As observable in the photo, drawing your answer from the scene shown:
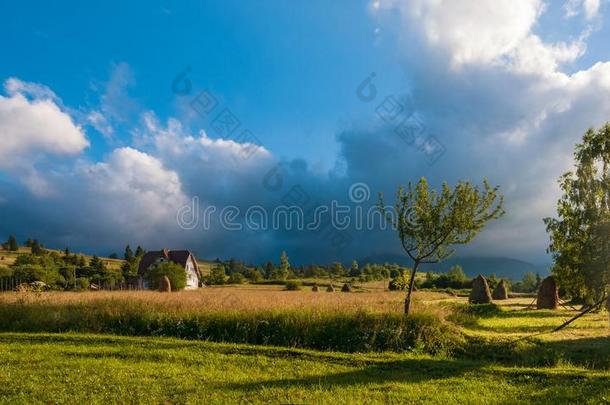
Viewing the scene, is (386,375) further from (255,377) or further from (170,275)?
(170,275)

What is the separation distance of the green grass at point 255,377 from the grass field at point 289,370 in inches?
1.0

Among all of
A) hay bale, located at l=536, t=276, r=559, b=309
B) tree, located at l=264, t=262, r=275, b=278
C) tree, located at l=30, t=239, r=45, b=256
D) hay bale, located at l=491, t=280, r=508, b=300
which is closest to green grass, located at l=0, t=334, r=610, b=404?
hay bale, located at l=536, t=276, r=559, b=309

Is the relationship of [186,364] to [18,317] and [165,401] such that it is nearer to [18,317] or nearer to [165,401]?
[165,401]

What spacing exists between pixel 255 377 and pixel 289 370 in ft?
3.64

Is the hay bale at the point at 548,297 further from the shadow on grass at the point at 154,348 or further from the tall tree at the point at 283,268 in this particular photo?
the tall tree at the point at 283,268

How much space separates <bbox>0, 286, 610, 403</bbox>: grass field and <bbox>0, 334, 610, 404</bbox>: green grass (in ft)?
0.08

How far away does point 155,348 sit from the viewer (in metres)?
13.6

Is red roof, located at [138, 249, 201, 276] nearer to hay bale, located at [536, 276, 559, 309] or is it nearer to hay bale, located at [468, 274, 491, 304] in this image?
hay bale, located at [468, 274, 491, 304]

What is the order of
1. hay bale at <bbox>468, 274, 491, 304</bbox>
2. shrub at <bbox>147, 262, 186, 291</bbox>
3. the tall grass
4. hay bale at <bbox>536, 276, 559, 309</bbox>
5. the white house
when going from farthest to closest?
1. the white house
2. shrub at <bbox>147, 262, 186, 291</bbox>
3. hay bale at <bbox>468, 274, 491, 304</bbox>
4. hay bale at <bbox>536, 276, 559, 309</bbox>
5. the tall grass

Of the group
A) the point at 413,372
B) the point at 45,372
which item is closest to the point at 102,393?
the point at 45,372

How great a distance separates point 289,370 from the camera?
11.3m

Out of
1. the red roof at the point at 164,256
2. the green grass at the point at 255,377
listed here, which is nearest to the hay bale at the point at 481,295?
the green grass at the point at 255,377

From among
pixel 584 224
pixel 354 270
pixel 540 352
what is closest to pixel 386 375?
pixel 540 352

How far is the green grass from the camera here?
901cm
